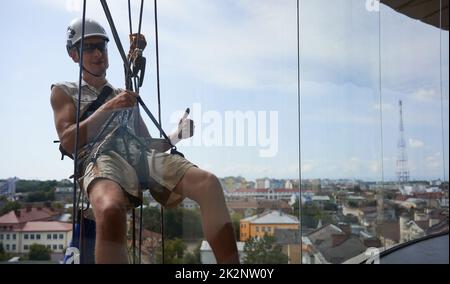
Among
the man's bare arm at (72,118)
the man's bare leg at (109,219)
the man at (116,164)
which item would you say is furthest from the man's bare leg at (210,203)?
the man's bare arm at (72,118)

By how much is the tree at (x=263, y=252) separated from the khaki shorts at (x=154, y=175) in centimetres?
31

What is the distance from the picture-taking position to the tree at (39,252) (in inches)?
55.6

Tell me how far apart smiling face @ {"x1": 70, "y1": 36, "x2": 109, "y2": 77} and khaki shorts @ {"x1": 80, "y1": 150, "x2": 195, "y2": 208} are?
0.30 meters

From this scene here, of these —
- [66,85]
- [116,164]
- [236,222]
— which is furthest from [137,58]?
[236,222]

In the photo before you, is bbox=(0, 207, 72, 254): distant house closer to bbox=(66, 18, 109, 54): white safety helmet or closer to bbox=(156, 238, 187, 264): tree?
bbox=(156, 238, 187, 264): tree

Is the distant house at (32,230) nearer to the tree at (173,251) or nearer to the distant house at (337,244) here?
the tree at (173,251)

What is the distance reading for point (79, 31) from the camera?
4.62ft

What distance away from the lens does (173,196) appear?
144 centimetres

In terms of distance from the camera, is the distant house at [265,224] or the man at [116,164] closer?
the man at [116,164]

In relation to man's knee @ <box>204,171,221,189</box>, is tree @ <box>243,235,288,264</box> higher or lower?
lower

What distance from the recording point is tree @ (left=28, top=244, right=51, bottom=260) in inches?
55.6

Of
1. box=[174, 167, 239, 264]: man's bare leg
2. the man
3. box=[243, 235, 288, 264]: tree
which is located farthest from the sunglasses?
box=[243, 235, 288, 264]: tree
